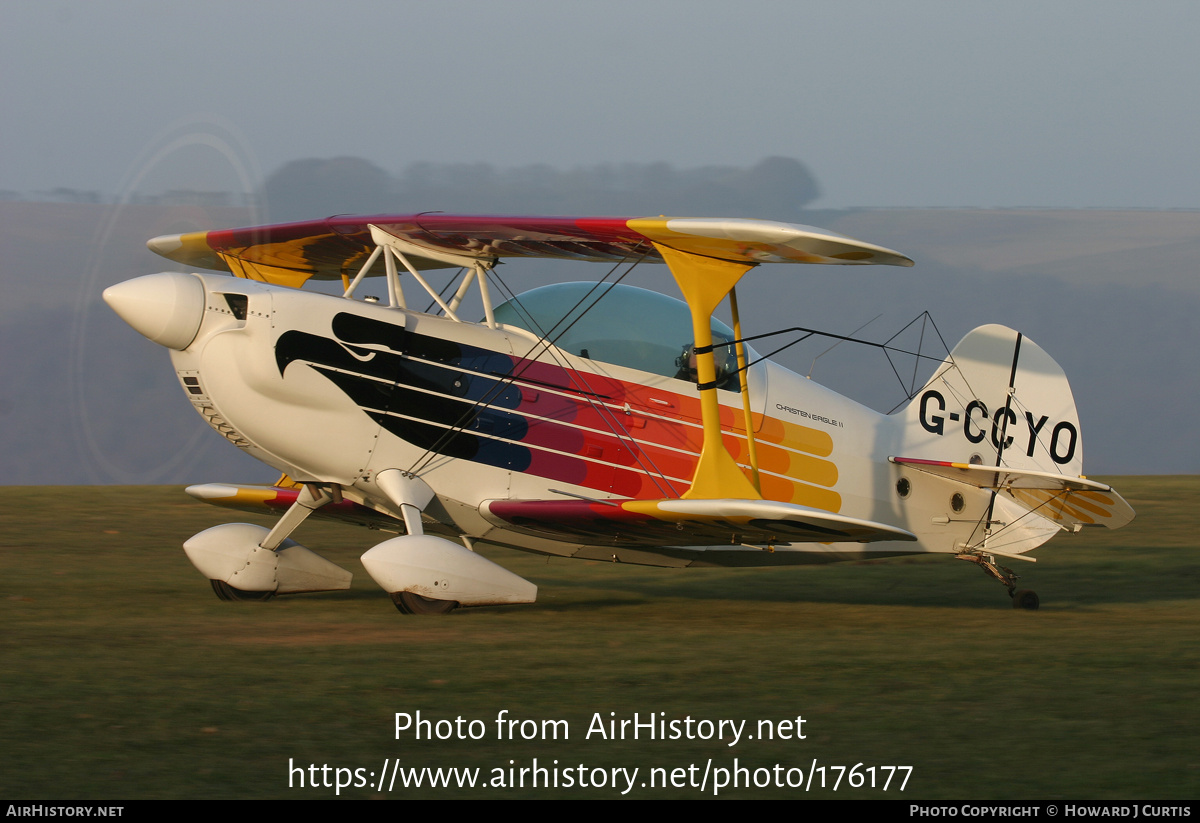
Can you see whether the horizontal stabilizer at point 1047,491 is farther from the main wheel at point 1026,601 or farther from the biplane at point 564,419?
the main wheel at point 1026,601

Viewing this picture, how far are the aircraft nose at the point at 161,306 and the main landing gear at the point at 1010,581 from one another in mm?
7048

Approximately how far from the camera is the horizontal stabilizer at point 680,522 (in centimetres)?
769

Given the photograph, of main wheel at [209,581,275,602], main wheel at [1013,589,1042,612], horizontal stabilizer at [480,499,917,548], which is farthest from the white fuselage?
main wheel at [209,581,275,602]

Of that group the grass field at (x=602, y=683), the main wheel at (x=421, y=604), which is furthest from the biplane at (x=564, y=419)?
the grass field at (x=602, y=683)

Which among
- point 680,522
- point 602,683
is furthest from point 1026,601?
point 602,683

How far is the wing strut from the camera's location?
8.38 metres

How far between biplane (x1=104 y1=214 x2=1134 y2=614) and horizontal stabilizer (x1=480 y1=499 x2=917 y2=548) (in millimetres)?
30

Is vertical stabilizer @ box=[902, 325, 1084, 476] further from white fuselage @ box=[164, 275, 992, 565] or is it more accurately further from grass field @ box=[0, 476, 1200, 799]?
grass field @ box=[0, 476, 1200, 799]

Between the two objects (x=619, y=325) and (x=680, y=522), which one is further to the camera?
(x=619, y=325)

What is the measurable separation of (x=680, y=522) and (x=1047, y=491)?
409cm

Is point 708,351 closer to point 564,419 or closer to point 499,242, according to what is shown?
point 564,419

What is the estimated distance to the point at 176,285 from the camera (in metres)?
8.24

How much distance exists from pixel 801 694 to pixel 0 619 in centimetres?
573

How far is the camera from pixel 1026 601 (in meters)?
10.1
